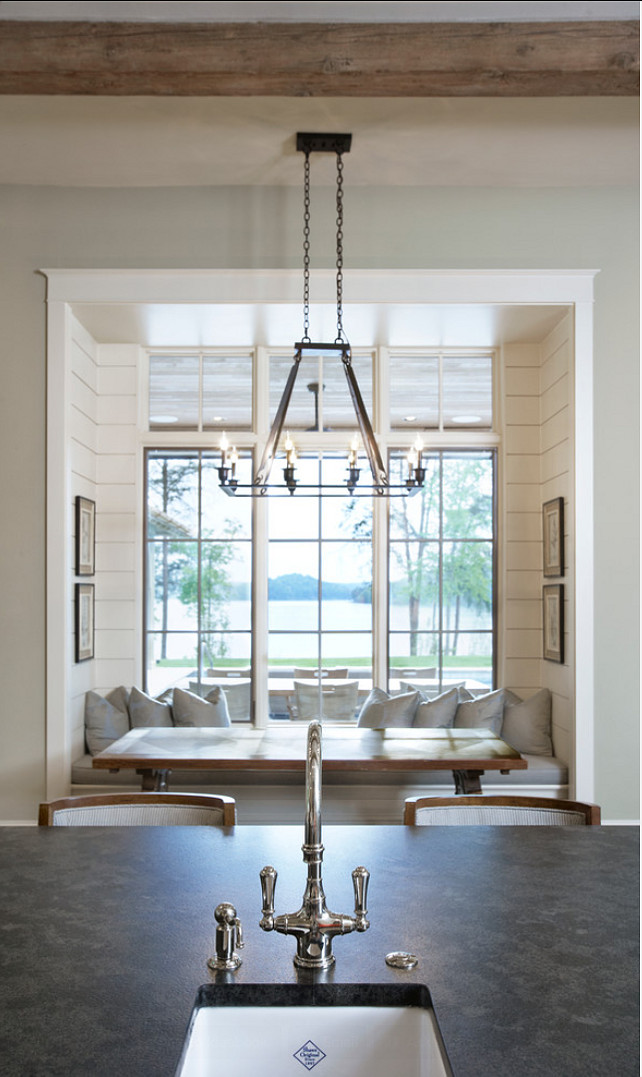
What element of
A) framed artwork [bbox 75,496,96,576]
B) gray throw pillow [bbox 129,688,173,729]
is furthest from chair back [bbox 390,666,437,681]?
framed artwork [bbox 75,496,96,576]

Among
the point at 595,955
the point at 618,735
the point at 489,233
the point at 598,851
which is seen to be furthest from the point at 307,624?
the point at 595,955

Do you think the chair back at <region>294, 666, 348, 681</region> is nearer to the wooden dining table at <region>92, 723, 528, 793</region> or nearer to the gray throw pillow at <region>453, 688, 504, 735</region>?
the gray throw pillow at <region>453, 688, 504, 735</region>

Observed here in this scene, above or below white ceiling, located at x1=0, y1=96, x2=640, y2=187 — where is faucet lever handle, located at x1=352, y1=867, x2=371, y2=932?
below

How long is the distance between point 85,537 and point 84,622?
0.45m

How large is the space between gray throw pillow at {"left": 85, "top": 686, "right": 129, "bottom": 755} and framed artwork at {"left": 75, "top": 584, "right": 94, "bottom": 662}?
0.24 metres

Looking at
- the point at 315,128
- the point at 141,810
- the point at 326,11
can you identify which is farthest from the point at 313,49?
the point at 141,810

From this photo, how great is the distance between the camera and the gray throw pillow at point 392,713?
470cm

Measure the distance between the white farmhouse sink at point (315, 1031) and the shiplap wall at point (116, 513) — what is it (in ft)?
13.2

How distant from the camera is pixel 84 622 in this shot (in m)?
4.75

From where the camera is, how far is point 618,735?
14.0ft

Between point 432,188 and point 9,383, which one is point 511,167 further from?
point 9,383

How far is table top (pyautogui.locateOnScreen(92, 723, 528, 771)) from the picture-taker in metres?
3.55

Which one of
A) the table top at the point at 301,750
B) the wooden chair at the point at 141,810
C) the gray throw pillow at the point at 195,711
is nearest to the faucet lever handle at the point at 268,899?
the wooden chair at the point at 141,810

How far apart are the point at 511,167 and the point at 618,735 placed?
269 cm
